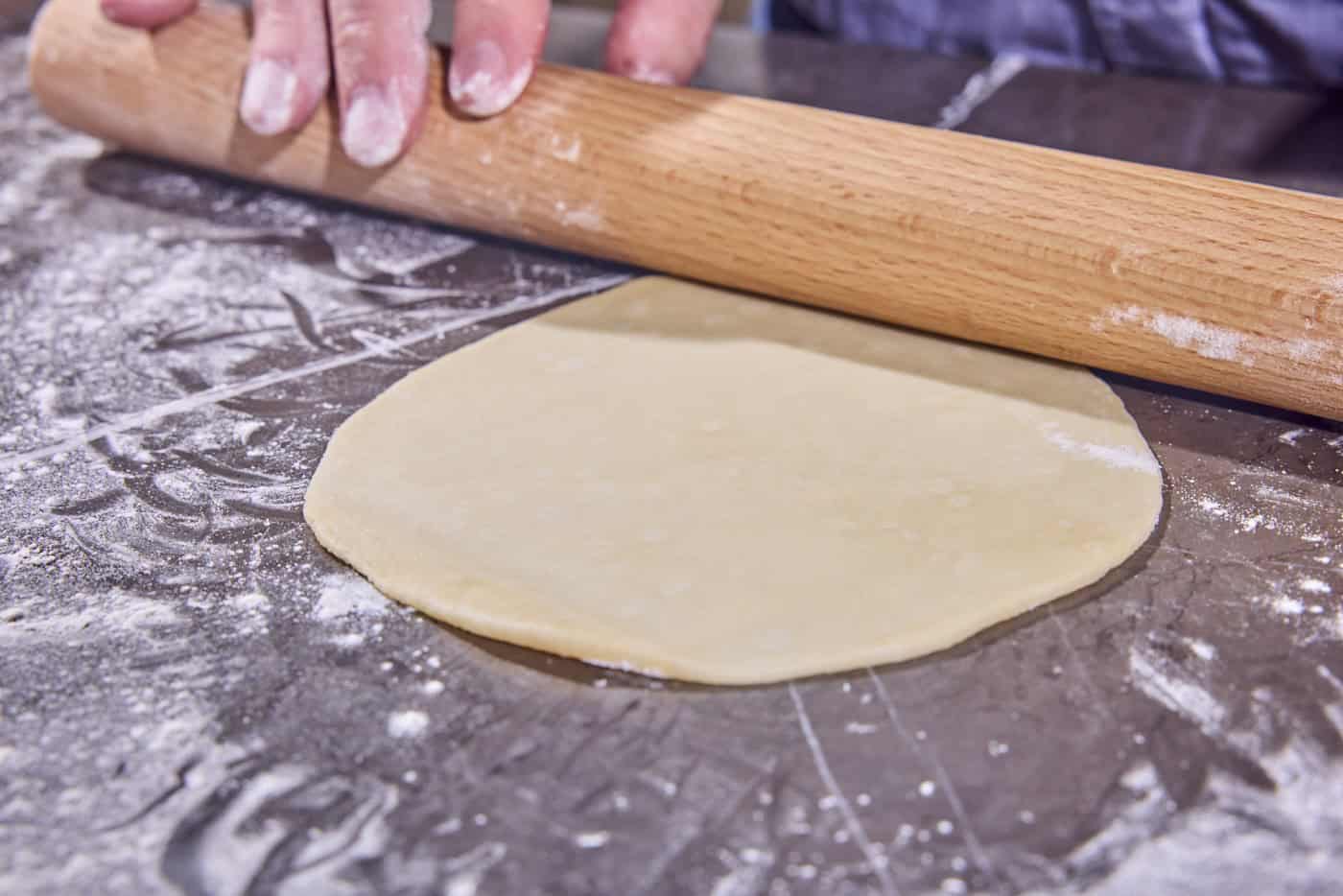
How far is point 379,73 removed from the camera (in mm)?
1713

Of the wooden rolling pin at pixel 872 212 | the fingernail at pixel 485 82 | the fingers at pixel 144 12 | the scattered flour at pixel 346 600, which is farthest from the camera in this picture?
the fingers at pixel 144 12

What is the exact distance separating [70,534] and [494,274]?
68 cm

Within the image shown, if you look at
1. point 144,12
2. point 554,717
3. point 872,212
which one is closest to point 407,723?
point 554,717

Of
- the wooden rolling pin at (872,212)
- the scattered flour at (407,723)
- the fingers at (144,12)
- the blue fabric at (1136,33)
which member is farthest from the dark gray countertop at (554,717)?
the blue fabric at (1136,33)

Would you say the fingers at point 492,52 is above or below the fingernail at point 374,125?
above

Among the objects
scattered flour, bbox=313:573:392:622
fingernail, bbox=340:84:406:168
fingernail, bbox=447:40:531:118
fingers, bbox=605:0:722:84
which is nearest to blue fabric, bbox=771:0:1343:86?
fingers, bbox=605:0:722:84

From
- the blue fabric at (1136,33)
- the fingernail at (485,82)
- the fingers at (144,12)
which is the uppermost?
the fingers at (144,12)

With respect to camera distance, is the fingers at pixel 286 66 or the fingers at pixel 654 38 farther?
the fingers at pixel 654 38

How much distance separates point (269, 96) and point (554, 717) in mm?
1110

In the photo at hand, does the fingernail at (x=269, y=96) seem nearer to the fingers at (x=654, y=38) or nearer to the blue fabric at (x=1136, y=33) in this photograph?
the fingers at (x=654, y=38)

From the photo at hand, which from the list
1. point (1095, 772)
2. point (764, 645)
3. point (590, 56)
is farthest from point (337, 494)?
point (590, 56)

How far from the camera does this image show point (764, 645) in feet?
3.50

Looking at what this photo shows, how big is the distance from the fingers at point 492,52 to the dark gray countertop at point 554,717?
14.6 inches

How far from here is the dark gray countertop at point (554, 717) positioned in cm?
92
